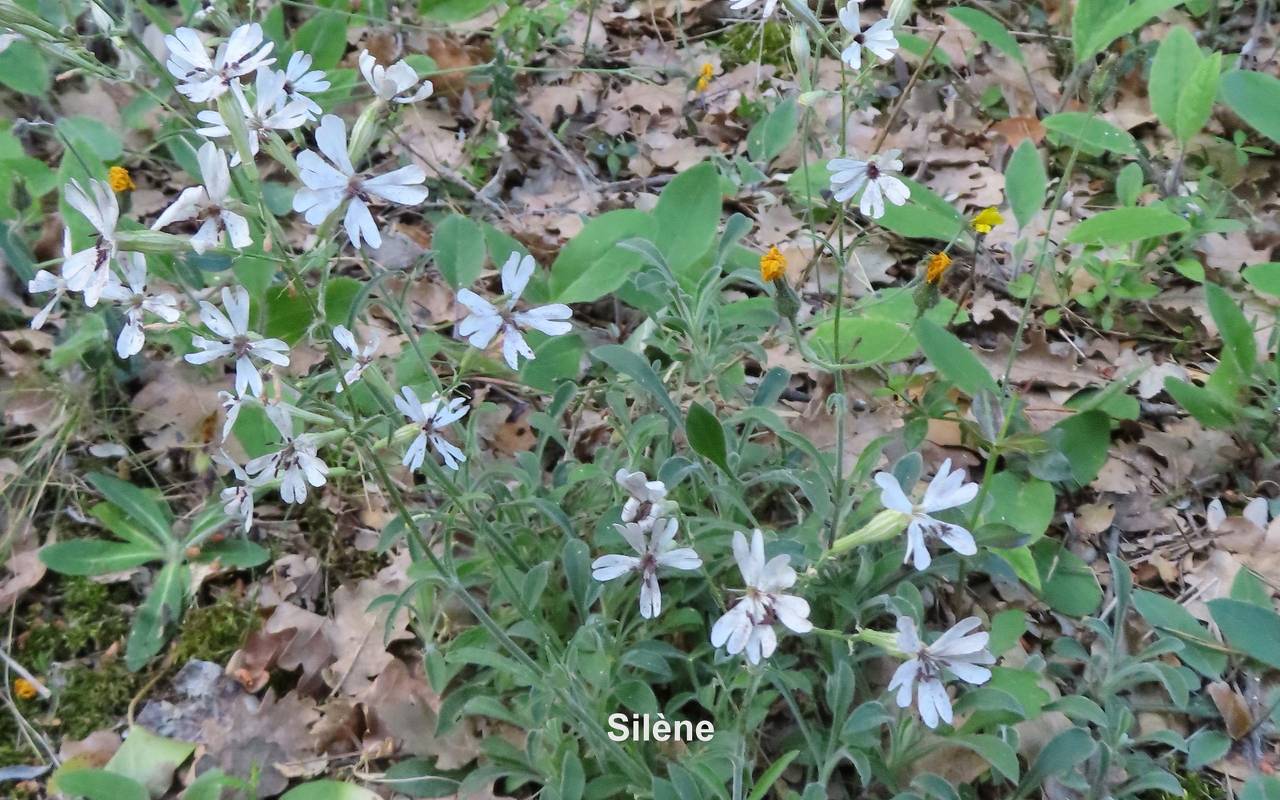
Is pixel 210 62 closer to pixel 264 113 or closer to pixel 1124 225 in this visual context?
pixel 264 113

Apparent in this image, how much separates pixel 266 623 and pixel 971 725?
1613 millimetres

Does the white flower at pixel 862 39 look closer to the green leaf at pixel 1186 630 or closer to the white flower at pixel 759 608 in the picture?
the white flower at pixel 759 608

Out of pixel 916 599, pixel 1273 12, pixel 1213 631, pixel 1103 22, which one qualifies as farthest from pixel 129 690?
pixel 1273 12

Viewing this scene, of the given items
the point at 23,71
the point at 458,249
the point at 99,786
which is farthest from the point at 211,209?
the point at 23,71

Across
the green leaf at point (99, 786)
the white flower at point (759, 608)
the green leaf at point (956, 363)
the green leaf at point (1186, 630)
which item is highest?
the white flower at point (759, 608)

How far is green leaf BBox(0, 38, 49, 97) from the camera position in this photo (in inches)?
101

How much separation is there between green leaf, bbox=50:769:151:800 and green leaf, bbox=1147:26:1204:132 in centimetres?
309

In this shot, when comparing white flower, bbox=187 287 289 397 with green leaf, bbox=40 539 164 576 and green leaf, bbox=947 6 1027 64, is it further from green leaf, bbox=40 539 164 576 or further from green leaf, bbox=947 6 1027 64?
green leaf, bbox=947 6 1027 64

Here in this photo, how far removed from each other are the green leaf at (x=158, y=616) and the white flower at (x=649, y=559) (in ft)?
4.30

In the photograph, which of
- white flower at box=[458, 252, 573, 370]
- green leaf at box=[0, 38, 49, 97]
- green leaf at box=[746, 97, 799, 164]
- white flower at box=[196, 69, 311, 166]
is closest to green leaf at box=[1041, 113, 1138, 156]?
green leaf at box=[746, 97, 799, 164]

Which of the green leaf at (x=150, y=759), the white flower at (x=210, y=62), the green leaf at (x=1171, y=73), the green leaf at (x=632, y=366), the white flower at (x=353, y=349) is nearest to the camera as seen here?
the white flower at (x=210, y=62)

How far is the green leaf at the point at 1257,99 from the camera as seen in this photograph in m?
2.05

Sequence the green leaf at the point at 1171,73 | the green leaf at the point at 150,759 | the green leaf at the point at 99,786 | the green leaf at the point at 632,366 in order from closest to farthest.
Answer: the green leaf at the point at 632,366 → the green leaf at the point at 99,786 → the green leaf at the point at 150,759 → the green leaf at the point at 1171,73

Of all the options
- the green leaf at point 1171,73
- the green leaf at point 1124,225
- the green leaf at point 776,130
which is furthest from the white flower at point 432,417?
the green leaf at point 1171,73
